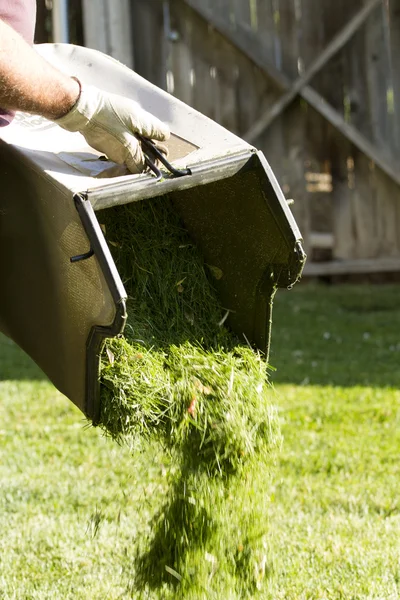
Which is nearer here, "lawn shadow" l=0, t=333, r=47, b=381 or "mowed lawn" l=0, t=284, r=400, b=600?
"mowed lawn" l=0, t=284, r=400, b=600

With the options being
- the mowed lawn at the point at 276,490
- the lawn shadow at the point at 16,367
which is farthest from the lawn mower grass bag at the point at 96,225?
the lawn shadow at the point at 16,367

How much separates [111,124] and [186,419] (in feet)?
2.58

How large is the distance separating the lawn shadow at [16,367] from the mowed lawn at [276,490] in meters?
0.01

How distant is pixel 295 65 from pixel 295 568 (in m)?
5.87

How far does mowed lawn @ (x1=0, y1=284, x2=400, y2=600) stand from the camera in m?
2.80

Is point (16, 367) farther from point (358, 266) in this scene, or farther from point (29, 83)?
point (358, 266)

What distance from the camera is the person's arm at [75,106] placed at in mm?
2223

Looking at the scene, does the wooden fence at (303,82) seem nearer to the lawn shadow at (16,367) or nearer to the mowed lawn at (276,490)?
the mowed lawn at (276,490)

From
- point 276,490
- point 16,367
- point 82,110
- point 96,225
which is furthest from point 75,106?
point 16,367

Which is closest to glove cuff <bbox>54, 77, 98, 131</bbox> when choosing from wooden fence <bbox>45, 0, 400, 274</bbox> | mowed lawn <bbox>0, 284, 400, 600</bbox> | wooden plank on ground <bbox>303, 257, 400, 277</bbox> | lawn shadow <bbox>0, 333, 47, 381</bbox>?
mowed lawn <bbox>0, 284, 400, 600</bbox>

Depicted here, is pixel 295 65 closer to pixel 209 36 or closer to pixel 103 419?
pixel 209 36

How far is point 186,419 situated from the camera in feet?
7.86

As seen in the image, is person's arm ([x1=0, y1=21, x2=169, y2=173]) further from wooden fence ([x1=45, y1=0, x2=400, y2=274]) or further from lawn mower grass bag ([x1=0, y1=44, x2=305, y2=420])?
wooden fence ([x1=45, y1=0, x2=400, y2=274])

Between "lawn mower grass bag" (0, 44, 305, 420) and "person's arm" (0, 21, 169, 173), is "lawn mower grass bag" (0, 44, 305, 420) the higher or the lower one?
the lower one
